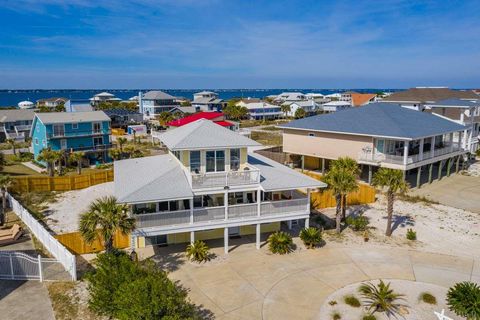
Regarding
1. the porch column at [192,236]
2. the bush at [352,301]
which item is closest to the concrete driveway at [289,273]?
the bush at [352,301]

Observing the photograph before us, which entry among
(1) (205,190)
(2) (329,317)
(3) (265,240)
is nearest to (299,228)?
(3) (265,240)

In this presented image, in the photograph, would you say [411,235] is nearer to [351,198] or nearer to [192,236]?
[351,198]

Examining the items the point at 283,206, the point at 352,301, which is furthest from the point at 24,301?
the point at 352,301

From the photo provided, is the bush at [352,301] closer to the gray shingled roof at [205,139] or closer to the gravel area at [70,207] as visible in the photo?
the gray shingled roof at [205,139]

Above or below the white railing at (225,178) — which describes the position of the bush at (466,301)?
below

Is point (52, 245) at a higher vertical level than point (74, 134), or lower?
lower

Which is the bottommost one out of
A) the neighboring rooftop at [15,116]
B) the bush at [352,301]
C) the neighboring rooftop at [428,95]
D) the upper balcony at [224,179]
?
the bush at [352,301]

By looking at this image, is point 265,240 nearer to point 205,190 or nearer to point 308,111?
point 205,190
